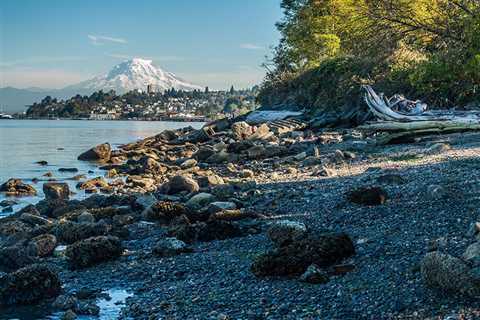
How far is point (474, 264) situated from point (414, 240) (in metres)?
1.82

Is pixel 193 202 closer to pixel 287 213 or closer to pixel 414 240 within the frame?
pixel 287 213

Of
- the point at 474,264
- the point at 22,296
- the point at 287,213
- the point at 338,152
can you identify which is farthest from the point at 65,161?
the point at 474,264

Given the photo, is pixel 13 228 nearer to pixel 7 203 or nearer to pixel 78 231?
pixel 78 231

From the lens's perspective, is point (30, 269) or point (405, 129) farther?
point (405, 129)

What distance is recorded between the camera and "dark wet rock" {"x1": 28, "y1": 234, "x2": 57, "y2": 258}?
424 inches

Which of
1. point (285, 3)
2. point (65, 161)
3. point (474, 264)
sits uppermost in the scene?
Result: point (285, 3)

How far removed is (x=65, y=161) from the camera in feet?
124

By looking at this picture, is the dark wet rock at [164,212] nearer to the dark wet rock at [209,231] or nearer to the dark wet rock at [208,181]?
the dark wet rock at [209,231]

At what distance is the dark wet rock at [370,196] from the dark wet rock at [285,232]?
1591 mm

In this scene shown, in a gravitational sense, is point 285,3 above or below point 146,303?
above

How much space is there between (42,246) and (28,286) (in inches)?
120

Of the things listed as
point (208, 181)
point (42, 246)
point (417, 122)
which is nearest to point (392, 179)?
point (208, 181)

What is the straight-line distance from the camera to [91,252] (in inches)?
384

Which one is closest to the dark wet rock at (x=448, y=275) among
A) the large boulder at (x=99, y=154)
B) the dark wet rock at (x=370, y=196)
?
the dark wet rock at (x=370, y=196)
